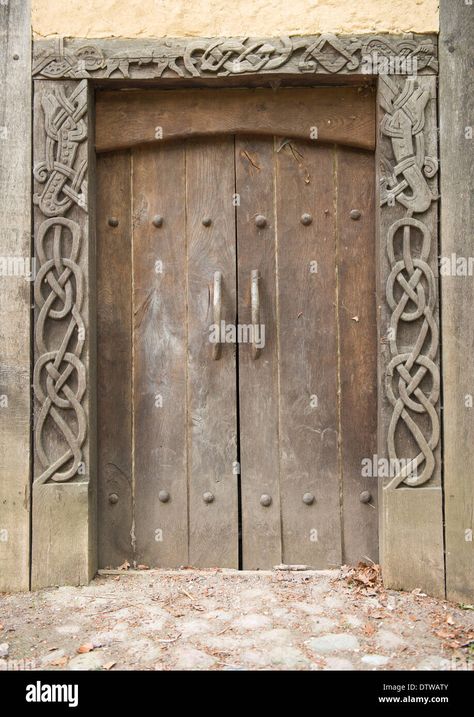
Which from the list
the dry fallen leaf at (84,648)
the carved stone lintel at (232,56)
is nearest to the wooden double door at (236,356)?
the carved stone lintel at (232,56)

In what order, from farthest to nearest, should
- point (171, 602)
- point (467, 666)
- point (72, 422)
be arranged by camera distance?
point (72, 422) < point (171, 602) < point (467, 666)

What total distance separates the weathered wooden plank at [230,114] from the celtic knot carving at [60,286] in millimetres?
184

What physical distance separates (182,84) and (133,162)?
16.8 inches

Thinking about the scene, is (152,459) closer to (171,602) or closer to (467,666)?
(171,602)

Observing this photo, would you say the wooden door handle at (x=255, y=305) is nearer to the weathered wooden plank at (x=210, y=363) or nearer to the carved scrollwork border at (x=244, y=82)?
the weathered wooden plank at (x=210, y=363)

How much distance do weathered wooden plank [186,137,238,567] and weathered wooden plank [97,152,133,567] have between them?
0.30 meters

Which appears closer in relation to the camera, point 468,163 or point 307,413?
point 468,163

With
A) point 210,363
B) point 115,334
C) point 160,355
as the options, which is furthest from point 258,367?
point 115,334

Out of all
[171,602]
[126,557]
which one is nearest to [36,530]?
[126,557]

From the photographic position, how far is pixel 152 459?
309 centimetres

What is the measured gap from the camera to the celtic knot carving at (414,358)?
2865mm

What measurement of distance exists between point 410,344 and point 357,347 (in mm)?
267

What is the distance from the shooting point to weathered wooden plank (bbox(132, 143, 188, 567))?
10.1ft

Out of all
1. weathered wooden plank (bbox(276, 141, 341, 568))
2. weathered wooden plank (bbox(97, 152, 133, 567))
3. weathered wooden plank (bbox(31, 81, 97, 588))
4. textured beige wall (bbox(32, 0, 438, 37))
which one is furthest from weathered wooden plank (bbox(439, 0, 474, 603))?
weathered wooden plank (bbox(31, 81, 97, 588))
